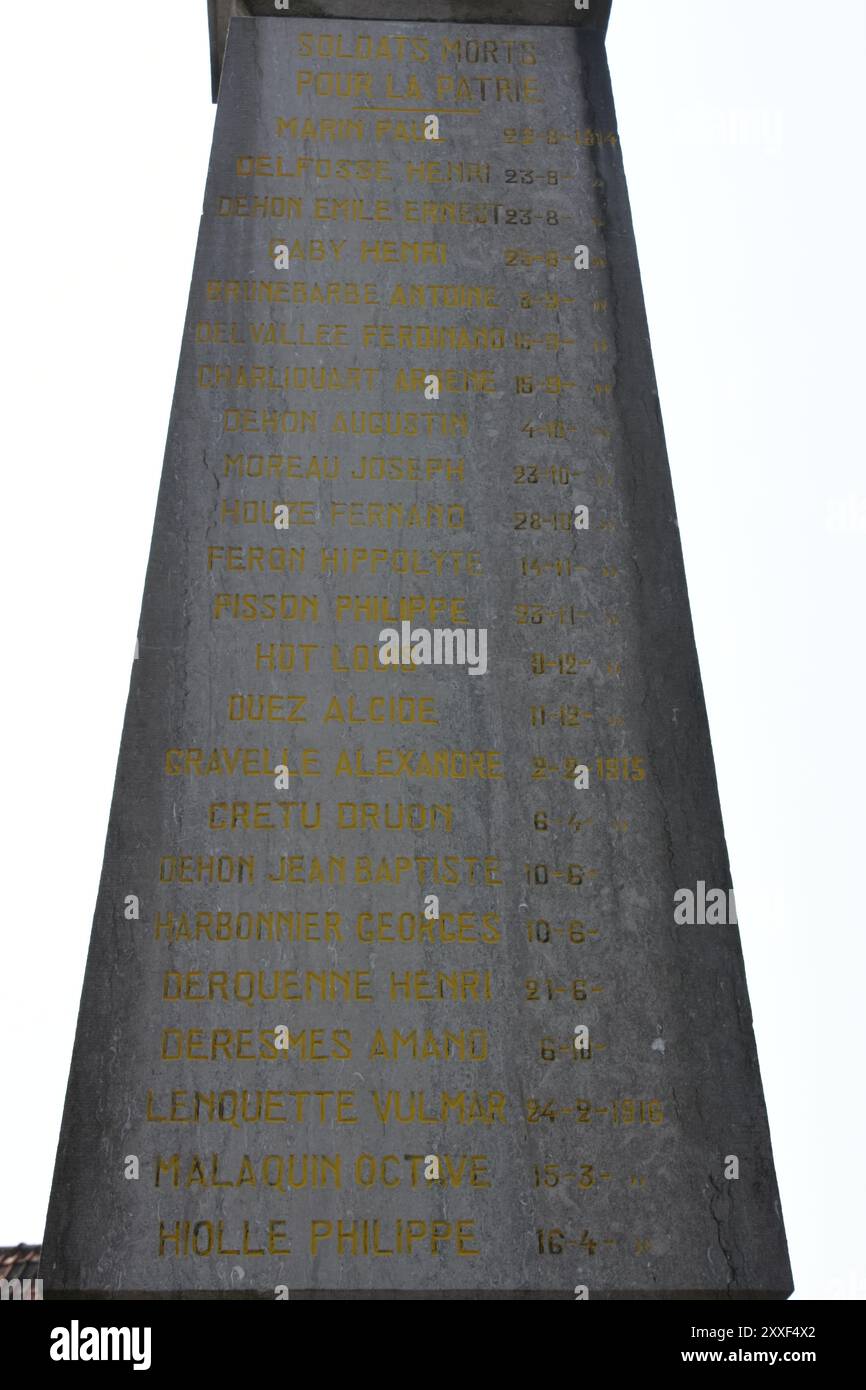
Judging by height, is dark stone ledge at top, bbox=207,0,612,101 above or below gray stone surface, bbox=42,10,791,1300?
above

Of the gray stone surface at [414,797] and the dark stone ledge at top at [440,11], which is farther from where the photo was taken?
the dark stone ledge at top at [440,11]

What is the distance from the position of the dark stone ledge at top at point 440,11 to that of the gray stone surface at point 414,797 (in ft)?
1.68

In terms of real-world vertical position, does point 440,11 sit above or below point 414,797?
above

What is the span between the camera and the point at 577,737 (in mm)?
8211

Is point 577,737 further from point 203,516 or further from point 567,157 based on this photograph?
point 567,157

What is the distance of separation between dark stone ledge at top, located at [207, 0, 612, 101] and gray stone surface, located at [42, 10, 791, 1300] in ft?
1.68

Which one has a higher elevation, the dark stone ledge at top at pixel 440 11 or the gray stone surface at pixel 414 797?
the dark stone ledge at top at pixel 440 11

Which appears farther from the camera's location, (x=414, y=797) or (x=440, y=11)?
(x=440, y=11)

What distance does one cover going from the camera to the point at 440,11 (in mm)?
10227

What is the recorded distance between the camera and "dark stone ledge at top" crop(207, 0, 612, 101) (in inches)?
398

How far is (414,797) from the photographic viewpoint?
798cm

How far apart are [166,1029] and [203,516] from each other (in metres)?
2.65

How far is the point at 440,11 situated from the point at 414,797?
5237 mm

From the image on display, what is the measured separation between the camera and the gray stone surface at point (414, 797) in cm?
718
